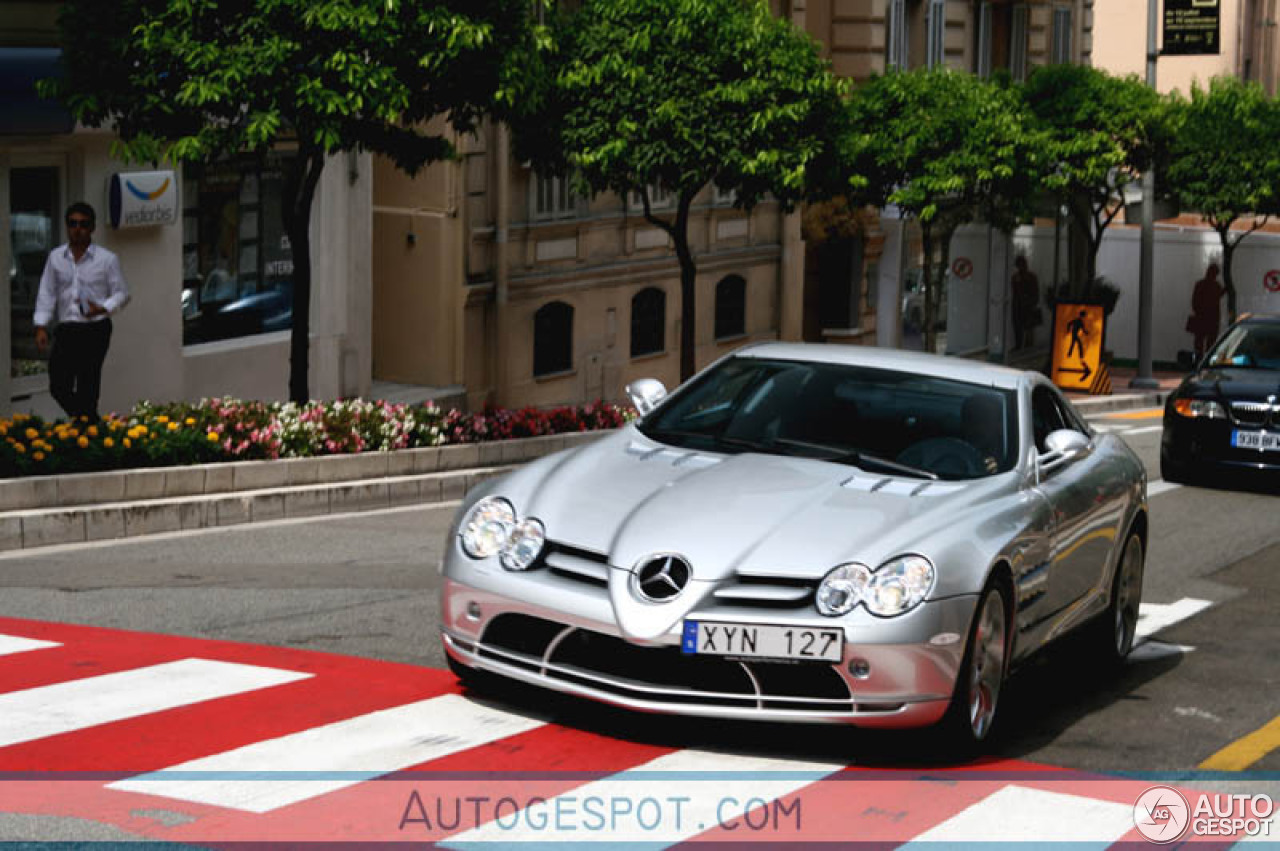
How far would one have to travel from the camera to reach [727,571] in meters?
7.39

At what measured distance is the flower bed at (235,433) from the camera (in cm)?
1380

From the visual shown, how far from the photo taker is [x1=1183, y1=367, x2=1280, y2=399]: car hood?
1853cm

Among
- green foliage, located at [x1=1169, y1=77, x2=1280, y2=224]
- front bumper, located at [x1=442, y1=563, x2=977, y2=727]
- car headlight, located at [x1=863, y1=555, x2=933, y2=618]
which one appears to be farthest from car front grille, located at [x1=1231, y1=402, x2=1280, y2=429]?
green foliage, located at [x1=1169, y1=77, x2=1280, y2=224]

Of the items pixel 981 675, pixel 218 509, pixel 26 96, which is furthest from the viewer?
pixel 26 96

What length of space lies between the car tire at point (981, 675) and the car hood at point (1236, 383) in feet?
36.1

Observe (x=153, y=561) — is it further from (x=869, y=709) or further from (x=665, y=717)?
(x=869, y=709)

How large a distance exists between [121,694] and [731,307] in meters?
25.7

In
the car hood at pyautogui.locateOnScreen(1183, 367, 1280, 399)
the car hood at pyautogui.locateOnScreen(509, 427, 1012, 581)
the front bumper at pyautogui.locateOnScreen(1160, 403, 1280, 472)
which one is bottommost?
the front bumper at pyautogui.locateOnScreen(1160, 403, 1280, 472)

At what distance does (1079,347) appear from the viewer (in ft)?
119

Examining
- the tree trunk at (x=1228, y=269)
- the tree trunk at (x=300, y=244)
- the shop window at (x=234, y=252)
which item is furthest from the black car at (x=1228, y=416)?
the tree trunk at (x=1228, y=269)

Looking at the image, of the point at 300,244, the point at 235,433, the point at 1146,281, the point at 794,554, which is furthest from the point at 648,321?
the point at 794,554

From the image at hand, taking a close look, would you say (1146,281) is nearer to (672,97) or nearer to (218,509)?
(672,97)

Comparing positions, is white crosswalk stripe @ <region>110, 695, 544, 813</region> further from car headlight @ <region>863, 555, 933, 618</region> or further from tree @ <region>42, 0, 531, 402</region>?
tree @ <region>42, 0, 531, 402</region>

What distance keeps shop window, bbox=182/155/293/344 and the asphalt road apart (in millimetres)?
7584
